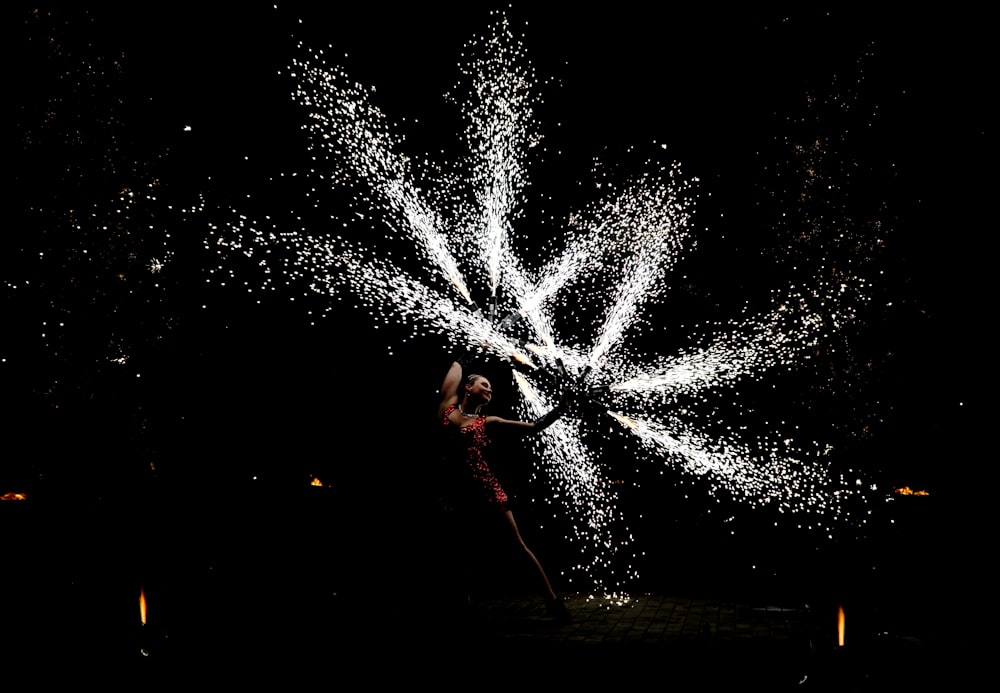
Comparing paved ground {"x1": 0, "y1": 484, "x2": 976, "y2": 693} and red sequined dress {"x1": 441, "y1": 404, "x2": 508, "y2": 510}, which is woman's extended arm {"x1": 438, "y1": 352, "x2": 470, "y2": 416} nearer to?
red sequined dress {"x1": 441, "y1": 404, "x2": 508, "y2": 510}

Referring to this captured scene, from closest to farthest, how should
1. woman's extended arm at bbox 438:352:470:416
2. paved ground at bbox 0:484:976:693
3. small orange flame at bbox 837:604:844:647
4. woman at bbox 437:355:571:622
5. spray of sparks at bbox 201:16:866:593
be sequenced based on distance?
small orange flame at bbox 837:604:844:647, paved ground at bbox 0:484:976:693, woman at bbox 437:355:571:622, woman's extended arm at bbox 438:352:470:416, spray of sparks at bbox 201:16:866:593

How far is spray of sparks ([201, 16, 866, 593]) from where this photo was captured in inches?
375

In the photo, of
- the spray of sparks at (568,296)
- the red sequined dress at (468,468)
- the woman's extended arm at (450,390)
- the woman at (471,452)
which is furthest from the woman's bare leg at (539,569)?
the spray of sparks at (568,296)

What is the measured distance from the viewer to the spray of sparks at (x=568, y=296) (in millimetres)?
9531

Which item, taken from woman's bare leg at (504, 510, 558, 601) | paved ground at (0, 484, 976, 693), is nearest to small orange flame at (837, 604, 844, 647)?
paved ground at (0, 484, 976, 693)

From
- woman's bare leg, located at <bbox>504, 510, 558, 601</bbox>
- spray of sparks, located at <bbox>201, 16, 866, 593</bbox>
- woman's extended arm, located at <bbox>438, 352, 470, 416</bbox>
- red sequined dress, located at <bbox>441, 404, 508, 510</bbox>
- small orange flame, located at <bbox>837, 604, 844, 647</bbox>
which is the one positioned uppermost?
spray of sparks, located at <bbox>201, 16, 866, 593</bbox>

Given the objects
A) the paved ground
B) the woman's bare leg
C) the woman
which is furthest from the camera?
the woman

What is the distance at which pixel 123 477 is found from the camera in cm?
1030

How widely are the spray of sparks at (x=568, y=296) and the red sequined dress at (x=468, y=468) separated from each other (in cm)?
212

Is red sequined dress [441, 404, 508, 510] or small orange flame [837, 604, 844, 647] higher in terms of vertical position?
red sequined dress [441, 404, 508, 510]

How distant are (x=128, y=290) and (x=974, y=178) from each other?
9.96 meters

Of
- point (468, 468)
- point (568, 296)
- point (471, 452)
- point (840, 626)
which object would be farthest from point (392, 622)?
point (568, 296)

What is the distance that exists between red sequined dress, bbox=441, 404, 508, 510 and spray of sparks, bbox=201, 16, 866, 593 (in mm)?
2124

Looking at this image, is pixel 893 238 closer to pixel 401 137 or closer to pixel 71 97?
pixel 401 137
